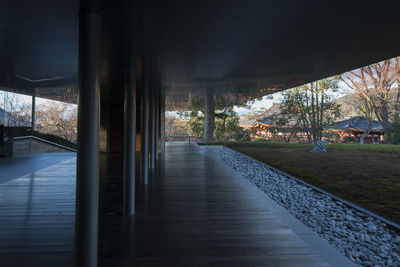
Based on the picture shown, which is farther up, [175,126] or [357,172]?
[175,126]

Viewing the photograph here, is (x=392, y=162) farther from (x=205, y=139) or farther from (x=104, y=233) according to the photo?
(x=104, y=233)

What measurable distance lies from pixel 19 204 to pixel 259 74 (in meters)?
6.05

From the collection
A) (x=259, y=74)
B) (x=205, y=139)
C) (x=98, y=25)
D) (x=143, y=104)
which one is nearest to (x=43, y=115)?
(x=205, y=139)

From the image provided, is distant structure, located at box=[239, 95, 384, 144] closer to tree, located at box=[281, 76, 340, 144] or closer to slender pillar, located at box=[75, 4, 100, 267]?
tree, located at box=[281, 76, 340, 144]

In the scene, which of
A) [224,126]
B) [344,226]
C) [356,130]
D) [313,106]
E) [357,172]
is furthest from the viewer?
[224,126]

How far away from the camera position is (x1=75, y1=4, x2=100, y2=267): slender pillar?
2.07 meters

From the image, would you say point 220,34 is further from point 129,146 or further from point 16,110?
point 16,110

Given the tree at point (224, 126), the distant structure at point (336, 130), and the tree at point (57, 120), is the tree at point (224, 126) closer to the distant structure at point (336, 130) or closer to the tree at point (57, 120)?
the distant structure at point (336, 130)

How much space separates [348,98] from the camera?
22375 mm

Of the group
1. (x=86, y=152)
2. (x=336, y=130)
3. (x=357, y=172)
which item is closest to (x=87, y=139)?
(x=86, y=152)

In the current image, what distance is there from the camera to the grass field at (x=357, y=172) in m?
7.44

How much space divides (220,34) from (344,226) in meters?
4.37

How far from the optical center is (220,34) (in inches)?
132

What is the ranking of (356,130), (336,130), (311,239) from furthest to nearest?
(356,130)
(336,130)
(311,239)
